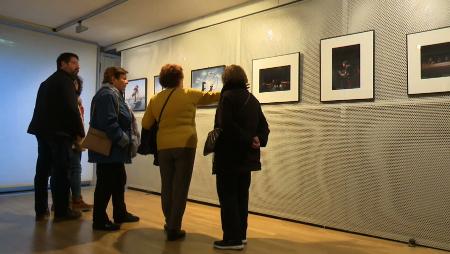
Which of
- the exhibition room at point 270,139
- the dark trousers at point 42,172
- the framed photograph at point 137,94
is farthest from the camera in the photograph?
the framed photograph at point 137,94

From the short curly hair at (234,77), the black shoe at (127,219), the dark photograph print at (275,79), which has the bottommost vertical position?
the black shoe at (127,219)

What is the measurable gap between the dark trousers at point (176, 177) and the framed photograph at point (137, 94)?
3144 mm

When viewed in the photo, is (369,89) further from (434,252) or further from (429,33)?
(434,252)

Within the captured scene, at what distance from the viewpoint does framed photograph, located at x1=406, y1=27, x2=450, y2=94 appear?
2967 mm

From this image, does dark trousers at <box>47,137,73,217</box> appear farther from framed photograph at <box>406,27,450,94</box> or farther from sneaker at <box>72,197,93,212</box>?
framed photograph at <box>406,27,450,94</box>

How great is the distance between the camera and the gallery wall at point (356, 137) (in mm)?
3012

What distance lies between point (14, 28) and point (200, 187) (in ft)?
11.6

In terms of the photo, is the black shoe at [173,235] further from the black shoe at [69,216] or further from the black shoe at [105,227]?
the black shoe at [69,216]

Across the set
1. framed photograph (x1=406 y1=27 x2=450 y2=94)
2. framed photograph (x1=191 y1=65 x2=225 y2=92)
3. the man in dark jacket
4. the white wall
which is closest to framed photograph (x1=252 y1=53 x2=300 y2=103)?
framed photograph (x1=191 y1=65 x2=225 y2=92)

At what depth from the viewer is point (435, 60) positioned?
119 inches

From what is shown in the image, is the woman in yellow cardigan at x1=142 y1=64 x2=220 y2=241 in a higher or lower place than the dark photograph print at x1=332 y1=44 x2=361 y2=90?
lower

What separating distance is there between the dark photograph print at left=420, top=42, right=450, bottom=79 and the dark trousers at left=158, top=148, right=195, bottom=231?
76.7 inches

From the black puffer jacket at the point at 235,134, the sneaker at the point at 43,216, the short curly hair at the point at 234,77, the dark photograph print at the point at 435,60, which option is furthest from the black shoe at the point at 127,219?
the dark photograph print at the point at 435,60

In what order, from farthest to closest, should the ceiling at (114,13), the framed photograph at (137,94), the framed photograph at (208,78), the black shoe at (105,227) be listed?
the framed photograph at (137,94), the framed photograph at (208,78), the ceiling at (114,13), the black shoe at (105,227)
